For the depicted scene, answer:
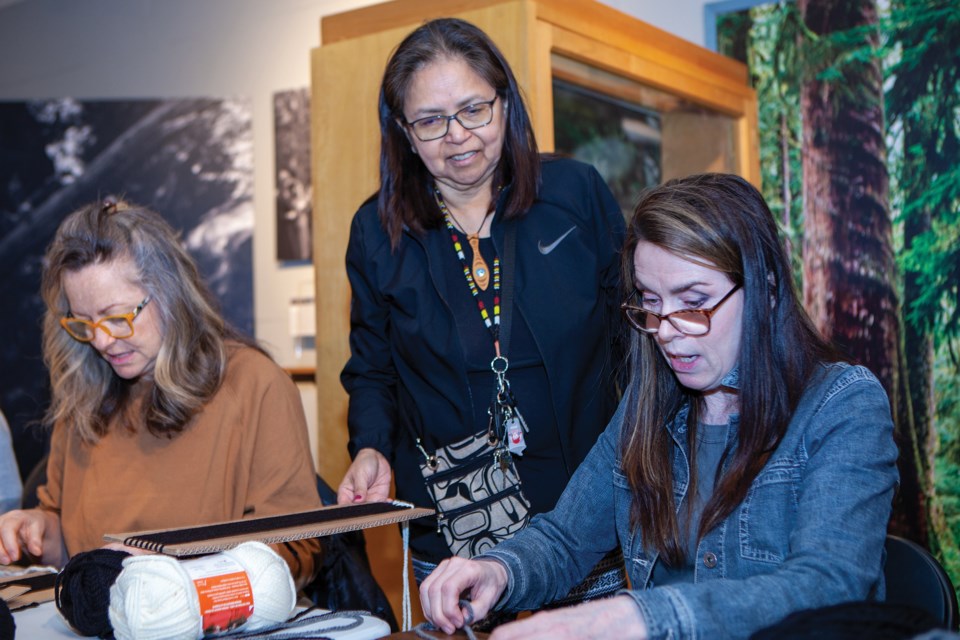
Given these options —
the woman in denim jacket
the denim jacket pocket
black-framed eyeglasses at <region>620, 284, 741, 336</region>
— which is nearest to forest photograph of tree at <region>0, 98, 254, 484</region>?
the woman in denim jacket

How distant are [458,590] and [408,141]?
1.04 meters

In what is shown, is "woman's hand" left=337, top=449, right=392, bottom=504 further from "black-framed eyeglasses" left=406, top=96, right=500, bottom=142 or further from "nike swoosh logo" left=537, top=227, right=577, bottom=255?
"black-framed eyeglasses" left=406, top=96, right=500, bottom=142

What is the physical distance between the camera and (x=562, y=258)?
2.07 meters

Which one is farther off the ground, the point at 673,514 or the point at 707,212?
the point at 707,212

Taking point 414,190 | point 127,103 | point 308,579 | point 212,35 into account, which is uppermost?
point 212,35

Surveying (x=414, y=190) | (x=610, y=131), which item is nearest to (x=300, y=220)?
(x=610, y=131)

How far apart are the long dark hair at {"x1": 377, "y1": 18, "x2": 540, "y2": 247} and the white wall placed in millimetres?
1864

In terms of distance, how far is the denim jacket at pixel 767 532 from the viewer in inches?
47.1

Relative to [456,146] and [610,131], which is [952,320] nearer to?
[610,131]

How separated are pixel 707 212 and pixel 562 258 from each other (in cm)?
61

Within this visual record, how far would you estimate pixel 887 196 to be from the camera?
326 centimetres

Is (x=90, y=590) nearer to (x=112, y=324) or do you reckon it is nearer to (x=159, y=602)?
(x=159, y=602)

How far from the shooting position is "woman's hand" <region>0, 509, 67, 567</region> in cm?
206

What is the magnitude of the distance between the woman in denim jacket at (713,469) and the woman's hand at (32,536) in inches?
42.7
